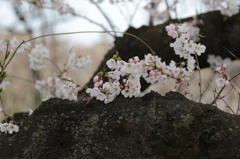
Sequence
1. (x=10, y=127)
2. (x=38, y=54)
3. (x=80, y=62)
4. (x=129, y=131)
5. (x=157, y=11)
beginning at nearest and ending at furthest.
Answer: (x=129, y=131) < (x=10, y=127) < (x=38, y=54) < (x=80, y=62) < (x=157, y=11)

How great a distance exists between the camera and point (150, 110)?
155 cm

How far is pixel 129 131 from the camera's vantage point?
152 centimetres

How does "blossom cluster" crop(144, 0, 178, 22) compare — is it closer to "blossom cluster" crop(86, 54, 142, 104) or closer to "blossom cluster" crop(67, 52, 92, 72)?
"blossom cluster" crop(67, 52, 92, 72)

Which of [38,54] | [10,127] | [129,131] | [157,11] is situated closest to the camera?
[129,131]

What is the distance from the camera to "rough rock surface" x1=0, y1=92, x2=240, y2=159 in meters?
1.41

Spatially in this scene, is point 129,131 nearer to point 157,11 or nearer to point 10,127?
point 10,127

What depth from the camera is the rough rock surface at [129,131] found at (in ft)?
4.62

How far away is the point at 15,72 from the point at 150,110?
9.39 meters

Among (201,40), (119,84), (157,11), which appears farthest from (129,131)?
(157,11)

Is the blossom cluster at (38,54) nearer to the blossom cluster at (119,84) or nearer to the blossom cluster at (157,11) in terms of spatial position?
the blossom cluster at (119,84)

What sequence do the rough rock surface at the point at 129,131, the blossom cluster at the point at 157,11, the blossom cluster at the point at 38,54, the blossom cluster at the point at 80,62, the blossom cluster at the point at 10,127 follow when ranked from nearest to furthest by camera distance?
the rough rock surface at the point at 129,131 < the blossom cluster at the point at 10,127 < the blossom cluster at the point at 38,54 < the blossom cluster at the point at 80,62 < the blossom cluster at the point at 157,11

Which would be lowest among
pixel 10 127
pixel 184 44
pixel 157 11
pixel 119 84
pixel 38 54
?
pixel 10 127

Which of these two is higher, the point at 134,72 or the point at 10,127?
the point at 134,72

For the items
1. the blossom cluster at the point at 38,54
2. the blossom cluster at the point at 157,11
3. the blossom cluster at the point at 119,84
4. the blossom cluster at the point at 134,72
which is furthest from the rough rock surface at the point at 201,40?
the blossom cluster at the point at 119,84
